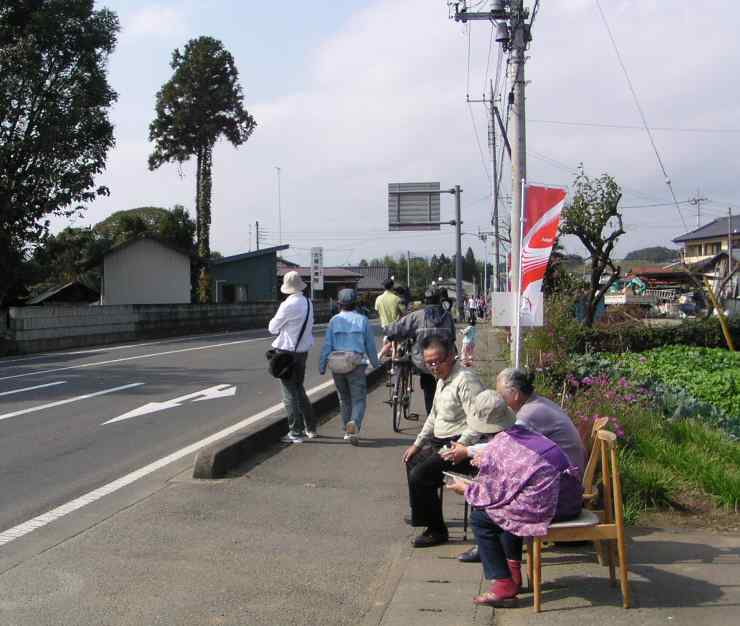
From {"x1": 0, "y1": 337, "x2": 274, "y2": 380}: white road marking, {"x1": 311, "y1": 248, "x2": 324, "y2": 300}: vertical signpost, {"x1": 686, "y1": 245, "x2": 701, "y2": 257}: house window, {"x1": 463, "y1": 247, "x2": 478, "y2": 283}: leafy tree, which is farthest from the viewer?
{"x1": 463, "y1": 247, "x2": 478, "y2": 283}: leafy tree

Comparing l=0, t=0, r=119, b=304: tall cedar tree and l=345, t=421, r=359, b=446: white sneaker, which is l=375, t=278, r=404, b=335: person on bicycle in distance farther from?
l=0, t=0, r=119, b=304: tall cedar tree

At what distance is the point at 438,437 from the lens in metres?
5.95

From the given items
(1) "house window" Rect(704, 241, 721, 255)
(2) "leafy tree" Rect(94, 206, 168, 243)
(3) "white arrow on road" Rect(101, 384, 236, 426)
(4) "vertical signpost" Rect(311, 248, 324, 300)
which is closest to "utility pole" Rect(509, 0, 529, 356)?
(3) "white arrow on road" Rect(101, 384, 236, 426)

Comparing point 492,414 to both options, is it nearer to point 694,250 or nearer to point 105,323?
point 105,323

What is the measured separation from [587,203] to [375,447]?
27.0 ft

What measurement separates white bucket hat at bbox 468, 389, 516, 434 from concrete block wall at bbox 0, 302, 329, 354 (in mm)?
20153

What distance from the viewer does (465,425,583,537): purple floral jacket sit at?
449 centimetres

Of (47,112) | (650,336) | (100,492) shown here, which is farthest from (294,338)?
(47,112)

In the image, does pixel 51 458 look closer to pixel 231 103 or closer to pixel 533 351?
pixel 533 351

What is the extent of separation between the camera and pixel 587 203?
50.5ft

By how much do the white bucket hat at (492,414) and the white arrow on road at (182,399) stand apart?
22.5ft

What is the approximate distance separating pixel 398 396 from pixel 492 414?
535cm

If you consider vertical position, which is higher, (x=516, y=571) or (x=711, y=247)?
(x=711, y=247)

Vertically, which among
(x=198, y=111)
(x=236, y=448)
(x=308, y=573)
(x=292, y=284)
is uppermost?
(x=198, y=111)
